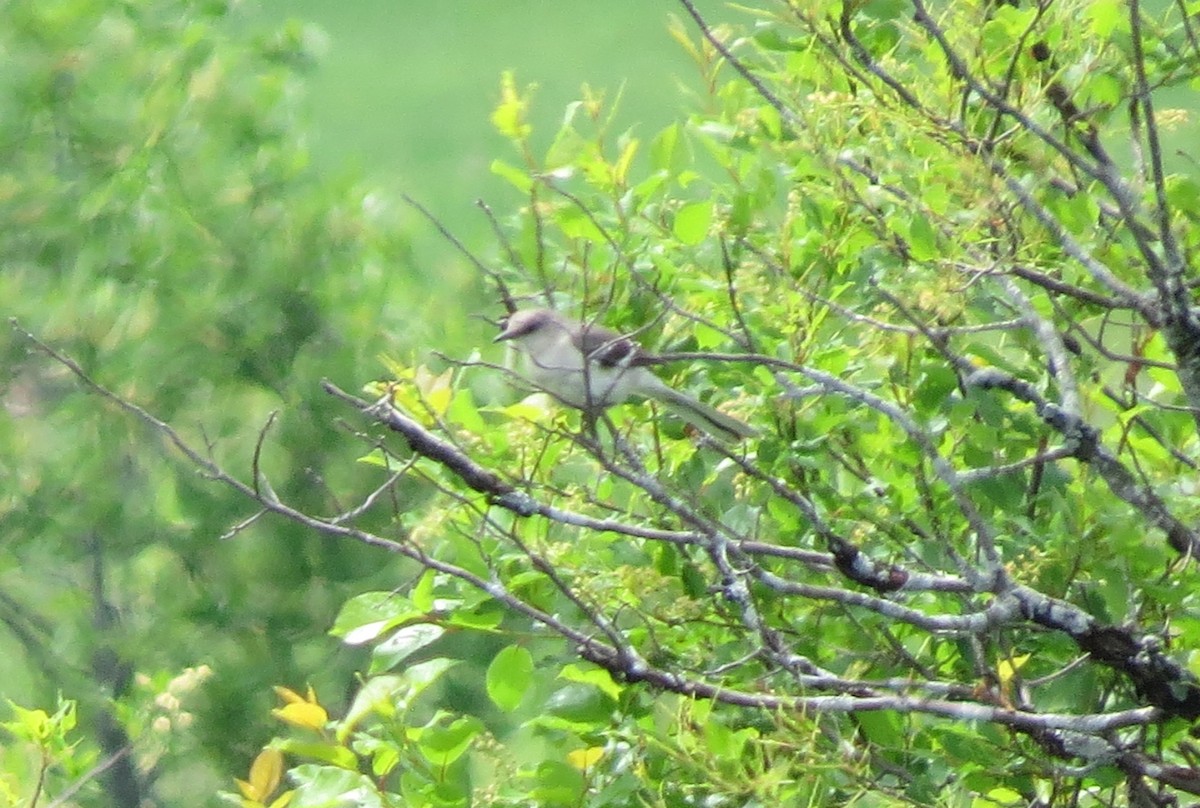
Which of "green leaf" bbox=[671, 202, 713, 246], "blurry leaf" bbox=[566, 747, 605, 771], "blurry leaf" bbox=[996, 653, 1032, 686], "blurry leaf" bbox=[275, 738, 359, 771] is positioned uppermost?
"green leaf" bbox=[671, 202, 713, 246]

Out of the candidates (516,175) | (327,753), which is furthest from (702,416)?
(327,753)

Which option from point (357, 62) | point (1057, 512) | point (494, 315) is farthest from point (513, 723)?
point (357, 62)

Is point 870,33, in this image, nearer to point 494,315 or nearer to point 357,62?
point 494,315

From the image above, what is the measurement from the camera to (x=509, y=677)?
6.32 ft

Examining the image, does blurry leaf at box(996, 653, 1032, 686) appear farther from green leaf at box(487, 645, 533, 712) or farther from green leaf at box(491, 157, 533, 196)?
green leaf at box(491, 157, 533, 196)

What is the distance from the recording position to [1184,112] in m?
2.01

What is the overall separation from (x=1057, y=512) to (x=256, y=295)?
2.48 meters

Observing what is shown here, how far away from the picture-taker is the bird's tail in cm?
214

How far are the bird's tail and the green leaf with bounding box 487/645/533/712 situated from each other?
435 millimetres

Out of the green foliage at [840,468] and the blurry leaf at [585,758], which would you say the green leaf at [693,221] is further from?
Result: the blurry leaf at [585,758]

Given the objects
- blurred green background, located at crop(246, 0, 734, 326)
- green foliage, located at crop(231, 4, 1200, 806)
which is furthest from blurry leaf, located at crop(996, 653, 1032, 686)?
blurred green background, located at crop(246, 0, 734, 326)

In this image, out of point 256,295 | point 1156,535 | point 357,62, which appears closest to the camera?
point 1156,535

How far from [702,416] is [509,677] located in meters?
0.49

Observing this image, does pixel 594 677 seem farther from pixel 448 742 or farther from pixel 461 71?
pixel 461 71
